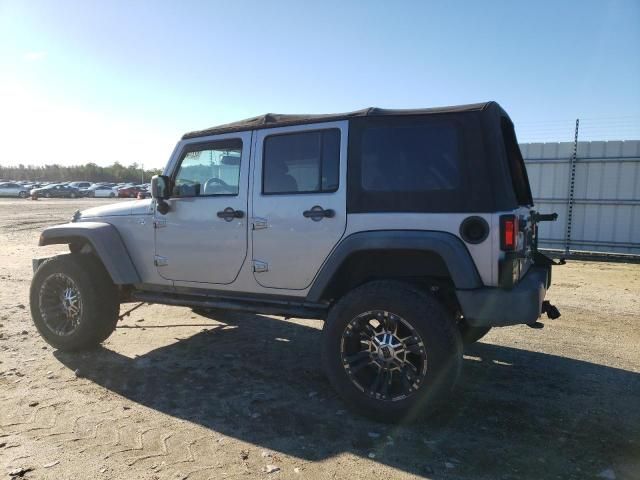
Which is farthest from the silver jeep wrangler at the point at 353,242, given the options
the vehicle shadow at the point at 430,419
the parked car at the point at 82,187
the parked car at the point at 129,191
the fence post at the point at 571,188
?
the parked car at the point at 82,187

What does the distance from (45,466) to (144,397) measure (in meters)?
1.02

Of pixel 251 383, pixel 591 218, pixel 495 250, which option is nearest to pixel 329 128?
pixel 495 250

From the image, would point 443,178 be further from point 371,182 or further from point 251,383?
point 251,383

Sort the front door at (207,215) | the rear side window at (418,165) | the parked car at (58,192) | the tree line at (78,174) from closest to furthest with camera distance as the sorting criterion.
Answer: the rear side window at (418,165) < the front door at (207,215) < the parked car at (58,192) < the tree line at (78,174)

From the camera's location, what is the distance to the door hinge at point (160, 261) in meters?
4.64

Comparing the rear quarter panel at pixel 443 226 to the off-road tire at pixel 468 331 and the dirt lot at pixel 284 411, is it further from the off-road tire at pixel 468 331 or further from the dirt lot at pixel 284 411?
the dirt lot at pixel 284 411

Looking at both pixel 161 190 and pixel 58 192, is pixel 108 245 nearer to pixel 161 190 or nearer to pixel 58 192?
pixel 161 190

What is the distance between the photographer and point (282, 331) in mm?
5879

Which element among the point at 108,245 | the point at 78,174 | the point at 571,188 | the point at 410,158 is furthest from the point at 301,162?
the point at 78,174

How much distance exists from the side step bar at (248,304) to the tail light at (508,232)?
4.81ft

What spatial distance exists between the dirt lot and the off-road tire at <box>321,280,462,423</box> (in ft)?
0.50

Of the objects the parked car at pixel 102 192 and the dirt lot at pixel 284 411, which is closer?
the dirt lot at pixel 284 411

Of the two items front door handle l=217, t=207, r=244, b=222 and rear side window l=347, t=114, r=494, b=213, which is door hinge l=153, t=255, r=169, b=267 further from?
rear side window l=347, t=114, r=494, b=213

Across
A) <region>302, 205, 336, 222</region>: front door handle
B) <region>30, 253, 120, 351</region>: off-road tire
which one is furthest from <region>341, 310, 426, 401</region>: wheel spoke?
<region>30, 253, 120, 351</region>: off-road tire
